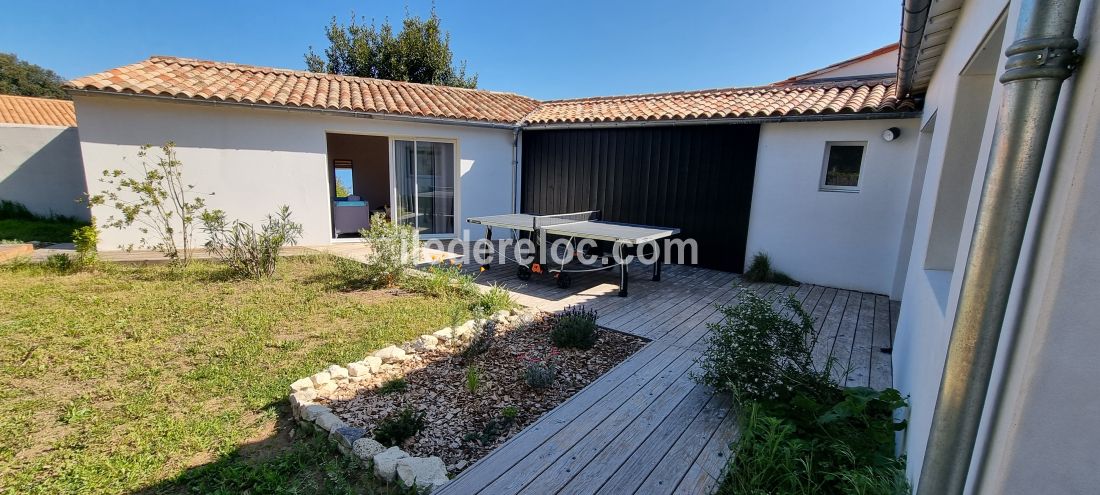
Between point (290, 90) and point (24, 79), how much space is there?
36.0m

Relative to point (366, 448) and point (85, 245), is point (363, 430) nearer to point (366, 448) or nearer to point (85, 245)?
point (366, 448)

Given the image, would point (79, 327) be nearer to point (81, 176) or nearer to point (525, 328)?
point (525, 328)

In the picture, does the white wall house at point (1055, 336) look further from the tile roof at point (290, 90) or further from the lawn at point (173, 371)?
A: the tile roof at point (290, 90)

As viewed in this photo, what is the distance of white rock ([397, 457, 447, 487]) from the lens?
246cm

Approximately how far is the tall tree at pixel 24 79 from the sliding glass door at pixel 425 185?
106 feet

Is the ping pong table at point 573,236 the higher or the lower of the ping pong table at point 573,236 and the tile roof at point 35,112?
the lower

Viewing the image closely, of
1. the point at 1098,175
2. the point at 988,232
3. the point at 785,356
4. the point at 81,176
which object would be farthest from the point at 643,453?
the point at 81,176

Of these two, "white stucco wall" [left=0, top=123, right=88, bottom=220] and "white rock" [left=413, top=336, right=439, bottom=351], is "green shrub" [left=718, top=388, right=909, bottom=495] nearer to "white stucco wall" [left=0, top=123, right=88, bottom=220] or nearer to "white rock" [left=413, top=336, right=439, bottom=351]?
"white rock" [left=413, top=336, right=439, bottom=351]

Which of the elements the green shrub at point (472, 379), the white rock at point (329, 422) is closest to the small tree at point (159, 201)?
the white rock at point (329, 422)

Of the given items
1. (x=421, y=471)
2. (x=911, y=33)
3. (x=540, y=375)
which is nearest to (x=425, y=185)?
(x=540, y=375)

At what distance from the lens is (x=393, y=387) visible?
11.8 feet

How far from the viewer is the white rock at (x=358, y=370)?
374 centimetres

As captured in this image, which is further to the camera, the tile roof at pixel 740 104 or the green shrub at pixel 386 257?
the tile roof at pixel 740 104

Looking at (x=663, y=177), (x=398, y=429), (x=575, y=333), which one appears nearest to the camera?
(x=398, y=429)
